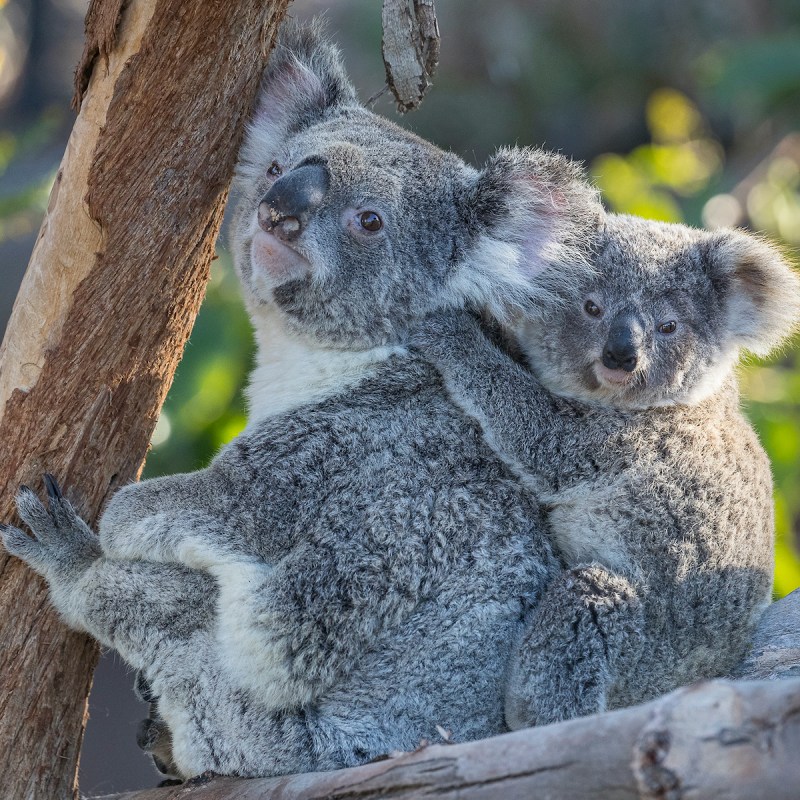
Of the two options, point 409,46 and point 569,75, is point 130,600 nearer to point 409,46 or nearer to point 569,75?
point 409,46

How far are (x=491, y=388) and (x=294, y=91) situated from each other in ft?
4.03

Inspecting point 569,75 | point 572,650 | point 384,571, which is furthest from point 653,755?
point 569,75

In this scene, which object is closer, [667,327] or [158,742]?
[158,742]

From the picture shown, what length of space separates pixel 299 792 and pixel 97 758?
14.2 feet

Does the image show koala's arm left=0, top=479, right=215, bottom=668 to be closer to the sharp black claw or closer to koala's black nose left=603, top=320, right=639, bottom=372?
the sharp black claw

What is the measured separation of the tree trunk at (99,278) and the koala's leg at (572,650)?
4.43 feet

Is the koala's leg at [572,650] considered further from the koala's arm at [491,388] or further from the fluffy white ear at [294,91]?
the fluffy white ear at [294,91]

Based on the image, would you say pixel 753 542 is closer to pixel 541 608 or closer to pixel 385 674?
pixel 541 608

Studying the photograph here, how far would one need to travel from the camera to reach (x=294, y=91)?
138 inches

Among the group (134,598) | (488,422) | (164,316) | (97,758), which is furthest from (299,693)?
→ (97,758)

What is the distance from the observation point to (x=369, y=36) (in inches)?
501

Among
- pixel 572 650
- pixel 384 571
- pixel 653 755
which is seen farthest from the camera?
pixel 384 571

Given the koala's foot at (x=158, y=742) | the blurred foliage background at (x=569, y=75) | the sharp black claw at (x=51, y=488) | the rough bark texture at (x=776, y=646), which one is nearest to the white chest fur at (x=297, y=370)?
the sharp black claw at (x=51, y=488)

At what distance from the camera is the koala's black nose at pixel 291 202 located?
9.94ft
